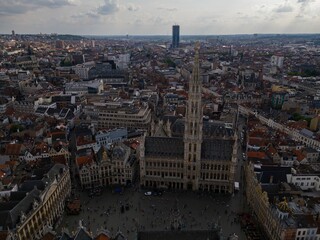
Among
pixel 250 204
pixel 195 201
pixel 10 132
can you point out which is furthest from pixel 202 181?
pixel 10 132

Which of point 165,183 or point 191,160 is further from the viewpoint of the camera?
point 165,183

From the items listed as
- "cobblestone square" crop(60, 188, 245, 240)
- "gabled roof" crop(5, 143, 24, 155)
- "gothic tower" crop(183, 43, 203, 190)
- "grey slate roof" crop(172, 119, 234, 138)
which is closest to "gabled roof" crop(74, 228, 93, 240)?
"cobblestone square" crop(60, 188, 245, 240)

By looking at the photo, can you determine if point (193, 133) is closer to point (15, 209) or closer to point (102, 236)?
point (102, 236)

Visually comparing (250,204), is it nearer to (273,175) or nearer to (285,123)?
(273,175)

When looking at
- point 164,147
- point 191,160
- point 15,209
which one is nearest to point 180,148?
point 164,147

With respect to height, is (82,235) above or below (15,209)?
above

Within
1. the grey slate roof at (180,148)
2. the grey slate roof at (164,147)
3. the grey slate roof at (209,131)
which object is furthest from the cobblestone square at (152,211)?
the grey slate roof at (209,131)

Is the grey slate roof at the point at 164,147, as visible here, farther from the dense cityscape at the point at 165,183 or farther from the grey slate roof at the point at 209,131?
the grey slate roof at the point at 209,131

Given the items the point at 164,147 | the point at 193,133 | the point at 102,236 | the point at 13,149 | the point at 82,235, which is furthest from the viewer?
the point at 13,149
